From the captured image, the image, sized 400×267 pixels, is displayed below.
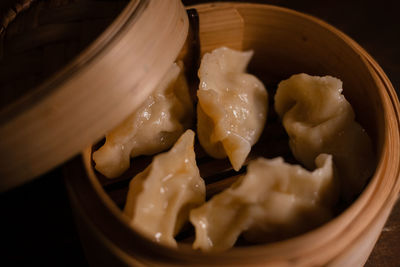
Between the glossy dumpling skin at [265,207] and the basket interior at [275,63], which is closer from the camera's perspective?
the glossy dumpling skin at [265,207]


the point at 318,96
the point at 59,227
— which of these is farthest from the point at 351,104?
the point at 59,227

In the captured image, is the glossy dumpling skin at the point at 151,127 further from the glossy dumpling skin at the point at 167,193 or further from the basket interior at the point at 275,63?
the glossy dumpling skin at the point at 167,193

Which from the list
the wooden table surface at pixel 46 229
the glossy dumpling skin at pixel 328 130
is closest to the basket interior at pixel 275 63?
the glossy dumpling skin at pixel 328 130

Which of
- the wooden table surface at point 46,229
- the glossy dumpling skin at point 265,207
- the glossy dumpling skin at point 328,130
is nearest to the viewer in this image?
the glossy dumpling skin at point 265,207

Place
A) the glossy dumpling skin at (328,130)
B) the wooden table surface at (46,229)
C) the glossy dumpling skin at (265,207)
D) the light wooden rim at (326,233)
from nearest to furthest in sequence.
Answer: the light wooden rim at (326,233) < the glossy dumpling skin at (265,207) < the glossy dumpling skin at (328,130) < the wooden table surface at (46,229)

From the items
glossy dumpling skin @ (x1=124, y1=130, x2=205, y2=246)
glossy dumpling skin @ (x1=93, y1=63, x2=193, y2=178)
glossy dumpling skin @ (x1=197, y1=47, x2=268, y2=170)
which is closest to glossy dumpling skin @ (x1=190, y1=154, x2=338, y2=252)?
glossy dumpling skin @ (x1=124, y1=130, x2=205, y2=246)

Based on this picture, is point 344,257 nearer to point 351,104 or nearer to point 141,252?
point 141,252
